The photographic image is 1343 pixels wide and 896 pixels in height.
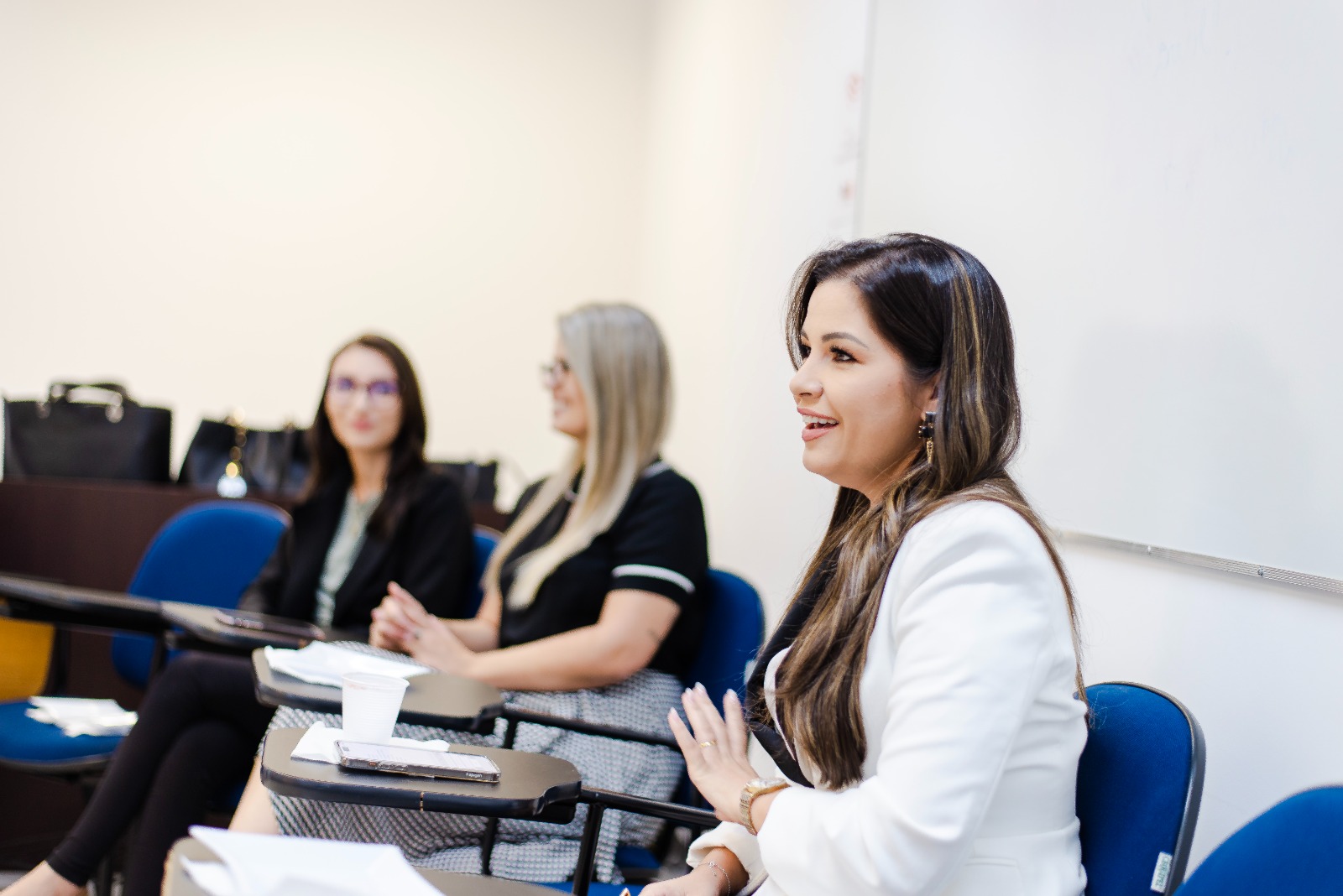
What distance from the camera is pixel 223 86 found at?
4.84 m

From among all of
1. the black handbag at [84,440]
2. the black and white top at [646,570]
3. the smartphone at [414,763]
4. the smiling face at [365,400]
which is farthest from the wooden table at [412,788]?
the black handbag at [84,440]

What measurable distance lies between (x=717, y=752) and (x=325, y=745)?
18.7 inches

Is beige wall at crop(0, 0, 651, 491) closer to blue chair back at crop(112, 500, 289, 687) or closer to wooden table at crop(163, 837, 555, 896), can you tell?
blue chair back at crop(112, 500, 289, 687)

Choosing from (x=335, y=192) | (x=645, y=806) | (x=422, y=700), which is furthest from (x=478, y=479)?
(x=645, y=806)

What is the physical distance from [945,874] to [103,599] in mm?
2030

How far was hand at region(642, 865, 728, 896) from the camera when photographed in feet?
4.54

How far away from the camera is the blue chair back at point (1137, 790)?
1.10 meters

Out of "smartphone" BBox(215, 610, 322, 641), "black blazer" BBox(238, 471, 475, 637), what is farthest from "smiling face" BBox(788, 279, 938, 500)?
"black blazer" BBox(238, 471, 475, 637)

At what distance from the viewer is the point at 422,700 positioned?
1.78 metres

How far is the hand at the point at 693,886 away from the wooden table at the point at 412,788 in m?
0.15

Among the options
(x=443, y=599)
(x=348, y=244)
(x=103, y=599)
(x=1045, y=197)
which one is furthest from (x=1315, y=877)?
(x=348, y=244)

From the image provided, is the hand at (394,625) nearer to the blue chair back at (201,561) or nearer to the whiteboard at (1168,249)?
the blue chair back at (201,561)

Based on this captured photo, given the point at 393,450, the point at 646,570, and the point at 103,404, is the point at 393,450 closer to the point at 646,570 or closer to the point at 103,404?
the point at 646,570

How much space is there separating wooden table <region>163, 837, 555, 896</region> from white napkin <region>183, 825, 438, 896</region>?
0.01 meters
